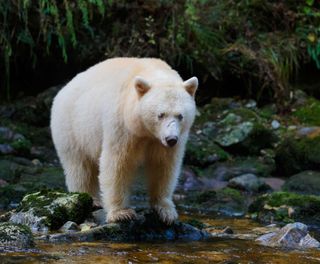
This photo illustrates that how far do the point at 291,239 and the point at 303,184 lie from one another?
355 centimetres

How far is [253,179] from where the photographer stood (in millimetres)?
10078

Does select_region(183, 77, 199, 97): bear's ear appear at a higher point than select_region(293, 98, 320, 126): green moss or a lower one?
higher

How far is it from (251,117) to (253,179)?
7.28 feet

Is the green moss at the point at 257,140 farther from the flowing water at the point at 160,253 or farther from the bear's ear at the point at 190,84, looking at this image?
the bear's ear at the point at 190,84

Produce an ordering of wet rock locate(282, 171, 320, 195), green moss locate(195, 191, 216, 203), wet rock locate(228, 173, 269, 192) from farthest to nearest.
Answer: wet rock locate(228, 173, 269, 192) < wet rock locate(282, 171, 320, 195) < green moss locate(195, 191, 216, 203)

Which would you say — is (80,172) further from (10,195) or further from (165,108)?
(165,108)

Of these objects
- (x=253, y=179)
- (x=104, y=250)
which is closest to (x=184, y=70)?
(x=253, y=179)

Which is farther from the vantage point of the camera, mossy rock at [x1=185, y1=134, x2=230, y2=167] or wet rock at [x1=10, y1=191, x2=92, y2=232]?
mossy rock at [x1=185, y1=134, x2=230, y2=167]

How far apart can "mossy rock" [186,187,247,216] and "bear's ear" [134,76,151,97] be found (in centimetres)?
300

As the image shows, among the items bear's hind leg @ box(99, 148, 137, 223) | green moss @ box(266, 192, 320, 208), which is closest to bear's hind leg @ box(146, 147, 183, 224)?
bear's hind leg @ box(99, 148, 137, 223)

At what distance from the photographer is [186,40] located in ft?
41.9

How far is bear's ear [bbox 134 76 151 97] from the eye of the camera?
6031 millimetres

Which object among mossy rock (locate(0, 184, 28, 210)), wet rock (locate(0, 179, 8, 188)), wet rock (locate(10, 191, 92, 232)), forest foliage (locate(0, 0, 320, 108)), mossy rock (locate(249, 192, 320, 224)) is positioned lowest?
wet rock (locate(0, 179, 8, 188))

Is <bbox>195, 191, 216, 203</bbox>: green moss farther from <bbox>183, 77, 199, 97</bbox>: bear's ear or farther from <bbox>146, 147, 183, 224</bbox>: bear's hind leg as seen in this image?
<bbox>183, 77, 199, 97</bbox>: bear's ear
